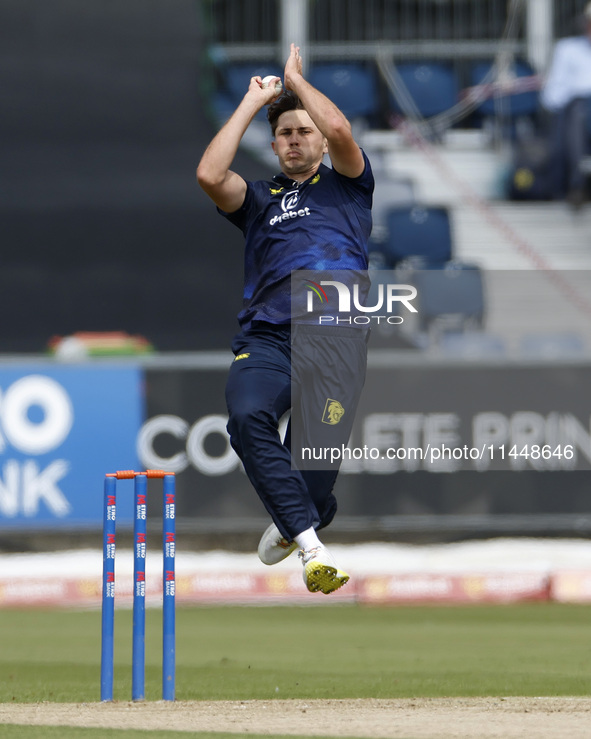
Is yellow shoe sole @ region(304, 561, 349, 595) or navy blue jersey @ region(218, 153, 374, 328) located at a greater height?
navy blue jersey @ region(218, 153, 374, 328)

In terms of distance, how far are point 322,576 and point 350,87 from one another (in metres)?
10.5

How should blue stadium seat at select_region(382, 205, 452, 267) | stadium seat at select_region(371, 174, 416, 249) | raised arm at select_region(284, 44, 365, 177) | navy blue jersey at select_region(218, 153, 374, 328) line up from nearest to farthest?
raised arm at select_region(284, 44, 365, 177) < navy blue jersey at select_region(218, 153, 374, 328) < blue stadium seat at select_region(382, 205, 452, 267) < stadium seat at select_region(371, 174, 416, 249)

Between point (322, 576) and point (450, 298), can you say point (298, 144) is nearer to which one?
point (322, 576)

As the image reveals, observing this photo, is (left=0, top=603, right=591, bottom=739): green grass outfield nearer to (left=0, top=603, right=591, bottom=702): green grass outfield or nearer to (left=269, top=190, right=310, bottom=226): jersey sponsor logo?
(left=0, top=603, right=591, bottom=702): green grass outfield

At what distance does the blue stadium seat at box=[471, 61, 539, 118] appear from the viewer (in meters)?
14.6

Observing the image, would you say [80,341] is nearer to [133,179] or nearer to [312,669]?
[133,179]

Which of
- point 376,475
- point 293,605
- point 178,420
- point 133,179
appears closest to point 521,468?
point 376,475

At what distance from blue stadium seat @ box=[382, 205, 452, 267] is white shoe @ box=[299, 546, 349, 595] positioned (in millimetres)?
8583

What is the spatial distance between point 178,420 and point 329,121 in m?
6.13

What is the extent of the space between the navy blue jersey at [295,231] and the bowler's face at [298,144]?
5 cm

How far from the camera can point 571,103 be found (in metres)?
13.6

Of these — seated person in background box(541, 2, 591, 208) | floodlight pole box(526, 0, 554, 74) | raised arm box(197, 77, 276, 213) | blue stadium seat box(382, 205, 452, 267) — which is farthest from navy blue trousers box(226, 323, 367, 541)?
floodlight pole box(526, 0, 554, 74)

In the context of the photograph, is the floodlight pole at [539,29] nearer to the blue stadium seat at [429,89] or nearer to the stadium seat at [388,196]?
the blue stadium seat at [429,89]

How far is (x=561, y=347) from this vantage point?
12.3 metres
